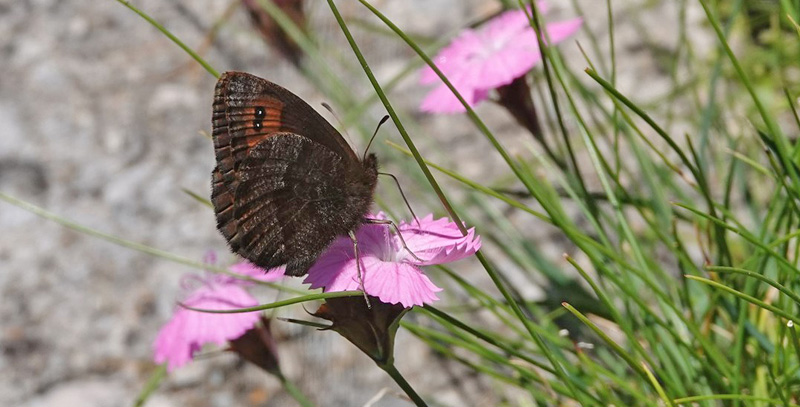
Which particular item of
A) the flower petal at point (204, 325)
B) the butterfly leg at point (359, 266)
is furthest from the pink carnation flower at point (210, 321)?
the butterfly leg at point (359, 266)

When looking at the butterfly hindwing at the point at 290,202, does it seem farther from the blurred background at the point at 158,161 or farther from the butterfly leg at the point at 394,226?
the blurred background at the point at 158,161

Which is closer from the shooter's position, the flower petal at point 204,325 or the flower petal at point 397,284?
the flower petal at point 397,284

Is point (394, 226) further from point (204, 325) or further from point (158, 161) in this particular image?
point (158, 161)

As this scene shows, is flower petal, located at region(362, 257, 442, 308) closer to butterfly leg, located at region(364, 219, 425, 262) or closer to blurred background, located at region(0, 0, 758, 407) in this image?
butterfly leg, located at region(364, 219, 425, 262)

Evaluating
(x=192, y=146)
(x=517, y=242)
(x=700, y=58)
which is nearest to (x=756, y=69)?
(x=700, y=58)

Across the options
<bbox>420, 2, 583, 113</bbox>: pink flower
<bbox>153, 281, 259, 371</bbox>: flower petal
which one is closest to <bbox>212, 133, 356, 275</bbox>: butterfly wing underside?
<bbox>153, 281, 259, 371</bbox>: flower petal

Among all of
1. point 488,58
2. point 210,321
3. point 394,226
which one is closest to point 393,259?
point 394,226

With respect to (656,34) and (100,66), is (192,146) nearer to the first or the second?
(100,66)
